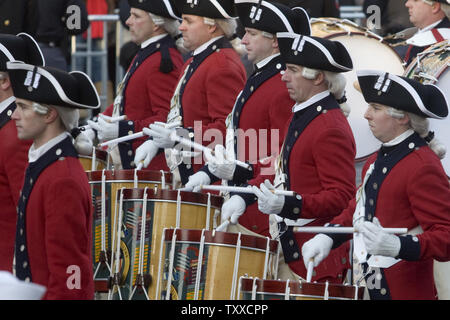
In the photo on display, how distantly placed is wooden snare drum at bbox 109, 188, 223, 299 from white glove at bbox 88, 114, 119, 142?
123 centimetres

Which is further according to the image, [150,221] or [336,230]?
[150,221]

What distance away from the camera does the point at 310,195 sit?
6789 millimetres

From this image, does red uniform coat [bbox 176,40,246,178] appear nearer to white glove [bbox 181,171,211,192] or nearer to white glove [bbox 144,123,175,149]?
white glove [bbox 144,123,175,149]

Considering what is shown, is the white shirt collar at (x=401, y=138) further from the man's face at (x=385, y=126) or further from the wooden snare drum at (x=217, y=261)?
the wooden snare drum at (x=217, y=261)

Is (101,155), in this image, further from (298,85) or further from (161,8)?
(298,85)

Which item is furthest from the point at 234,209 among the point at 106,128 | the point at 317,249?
the point at 106,128

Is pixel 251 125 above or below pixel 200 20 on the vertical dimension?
below

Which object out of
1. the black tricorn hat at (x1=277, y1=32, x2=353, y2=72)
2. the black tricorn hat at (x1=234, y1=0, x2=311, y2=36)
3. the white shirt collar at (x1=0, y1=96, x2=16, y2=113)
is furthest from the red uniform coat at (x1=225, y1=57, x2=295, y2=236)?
the white shirt collar at (x1=0, y1=96, x2=16, y2=113)

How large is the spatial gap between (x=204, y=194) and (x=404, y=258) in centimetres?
181

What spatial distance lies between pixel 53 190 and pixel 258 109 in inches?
79.4

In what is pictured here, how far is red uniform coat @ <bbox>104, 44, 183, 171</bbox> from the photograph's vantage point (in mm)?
9266

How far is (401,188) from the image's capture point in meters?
6.38
